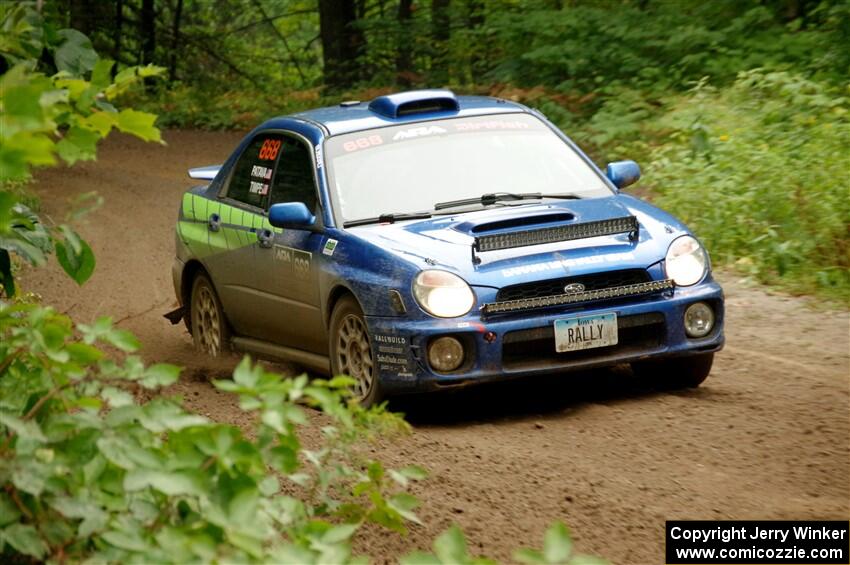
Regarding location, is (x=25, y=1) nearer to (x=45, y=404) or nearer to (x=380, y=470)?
(x=45, y=404)

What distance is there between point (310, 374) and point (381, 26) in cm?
1829

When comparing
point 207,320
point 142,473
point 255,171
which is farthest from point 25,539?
point 207,320

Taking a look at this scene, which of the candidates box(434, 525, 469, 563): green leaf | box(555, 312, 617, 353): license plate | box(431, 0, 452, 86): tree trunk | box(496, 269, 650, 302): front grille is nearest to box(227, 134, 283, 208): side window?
box(496, 269, 650, 302): front grille

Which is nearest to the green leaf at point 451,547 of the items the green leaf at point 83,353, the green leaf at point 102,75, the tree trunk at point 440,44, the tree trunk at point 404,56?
the green leaf at point 83,353

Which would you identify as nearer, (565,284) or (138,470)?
(138,470)

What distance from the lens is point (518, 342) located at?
735 centimetres

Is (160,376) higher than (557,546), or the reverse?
(160,376)

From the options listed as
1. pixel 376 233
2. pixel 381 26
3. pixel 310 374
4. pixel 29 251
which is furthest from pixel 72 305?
pixel 381 26

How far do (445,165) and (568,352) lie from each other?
1643 mm

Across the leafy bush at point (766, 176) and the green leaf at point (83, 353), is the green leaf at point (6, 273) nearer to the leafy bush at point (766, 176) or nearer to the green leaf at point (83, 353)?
the green leaf at point (83, 353)

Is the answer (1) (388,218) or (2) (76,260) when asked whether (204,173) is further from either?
(2) (76,260)

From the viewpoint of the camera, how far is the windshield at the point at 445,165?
8.36m

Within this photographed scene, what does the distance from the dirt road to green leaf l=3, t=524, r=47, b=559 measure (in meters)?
0.88

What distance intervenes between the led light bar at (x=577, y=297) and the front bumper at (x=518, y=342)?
4 centimetres
